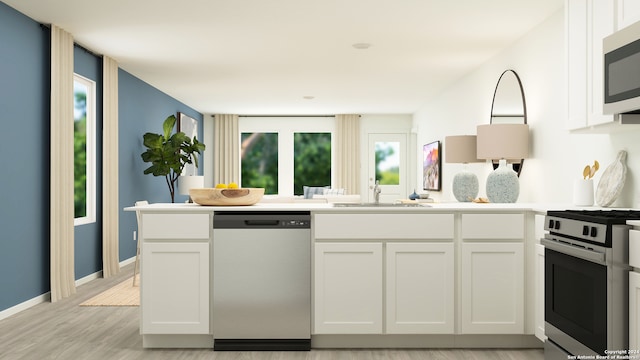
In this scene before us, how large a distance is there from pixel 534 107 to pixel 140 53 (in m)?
3.98

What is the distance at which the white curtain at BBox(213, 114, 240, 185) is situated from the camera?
11.8 meters

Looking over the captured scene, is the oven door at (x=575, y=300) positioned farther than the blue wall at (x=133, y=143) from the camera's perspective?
No

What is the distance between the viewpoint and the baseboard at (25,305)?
4.30m

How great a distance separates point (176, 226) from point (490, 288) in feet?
6.21

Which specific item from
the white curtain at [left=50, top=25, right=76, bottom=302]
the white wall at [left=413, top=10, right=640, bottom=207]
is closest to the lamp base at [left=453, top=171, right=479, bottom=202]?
the white wall at [left=413, top=10, right=640, bottom=207]

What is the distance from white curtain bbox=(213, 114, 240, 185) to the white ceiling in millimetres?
3305

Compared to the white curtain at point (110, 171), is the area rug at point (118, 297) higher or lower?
lower

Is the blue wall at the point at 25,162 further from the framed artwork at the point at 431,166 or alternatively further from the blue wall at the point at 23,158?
the framed artwork at the point at 431,166

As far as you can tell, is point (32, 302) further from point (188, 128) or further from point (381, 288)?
point (188, 128)

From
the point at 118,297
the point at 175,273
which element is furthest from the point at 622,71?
the point at 118,297

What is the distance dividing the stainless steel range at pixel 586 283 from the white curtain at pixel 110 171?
471 centimetres

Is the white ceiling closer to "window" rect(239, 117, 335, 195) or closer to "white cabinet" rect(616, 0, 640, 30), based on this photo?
"white cabinet" rect(616, 0, 640, 30)

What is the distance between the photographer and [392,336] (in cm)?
343

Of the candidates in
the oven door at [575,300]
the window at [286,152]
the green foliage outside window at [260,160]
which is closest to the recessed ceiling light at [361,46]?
the oven door at [575,300]
